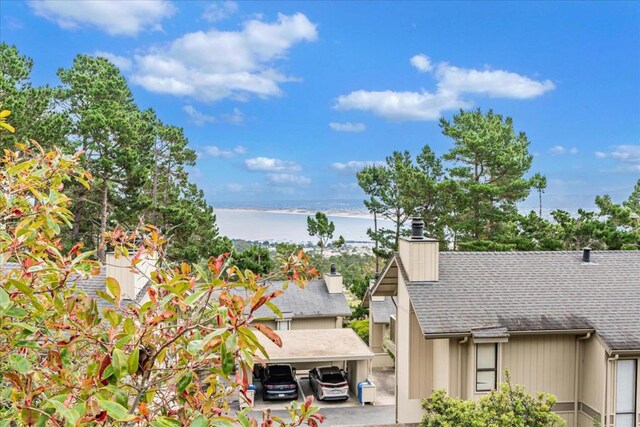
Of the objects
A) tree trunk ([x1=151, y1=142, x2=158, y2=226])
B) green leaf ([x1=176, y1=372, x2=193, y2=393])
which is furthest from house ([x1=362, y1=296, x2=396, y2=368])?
green leaf ([x1=176, y1=372, x2=193, y2=393])

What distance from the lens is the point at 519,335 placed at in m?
11.7

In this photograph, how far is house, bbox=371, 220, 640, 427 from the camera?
440 inches

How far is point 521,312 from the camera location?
39.5 ft

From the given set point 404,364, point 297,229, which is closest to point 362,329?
point 404,364

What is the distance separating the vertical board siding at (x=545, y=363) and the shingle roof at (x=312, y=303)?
12.6 meters

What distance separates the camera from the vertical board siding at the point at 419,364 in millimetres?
12539

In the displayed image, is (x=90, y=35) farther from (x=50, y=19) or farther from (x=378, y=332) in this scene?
(x=378, y=332)

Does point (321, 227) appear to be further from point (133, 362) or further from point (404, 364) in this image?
point (133, 362)

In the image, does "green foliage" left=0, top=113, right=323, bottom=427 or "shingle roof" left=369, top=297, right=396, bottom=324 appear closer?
"green foliage" left=0, top=113, right=323, bottom=427

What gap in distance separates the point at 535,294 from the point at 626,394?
296 cm

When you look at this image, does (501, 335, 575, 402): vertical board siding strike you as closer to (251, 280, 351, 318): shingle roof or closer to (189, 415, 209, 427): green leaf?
(189, 415, 209, 427): green leaf

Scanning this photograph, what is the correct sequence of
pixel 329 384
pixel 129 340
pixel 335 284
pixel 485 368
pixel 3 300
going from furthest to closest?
pixel 335 284 → pixel 329 384 → pixel 485 368 → pixel 3 300 → pixel 129 340

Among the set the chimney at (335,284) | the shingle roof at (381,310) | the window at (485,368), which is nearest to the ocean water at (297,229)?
the chimney at (335,284)

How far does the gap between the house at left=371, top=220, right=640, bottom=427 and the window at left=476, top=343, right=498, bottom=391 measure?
0.08 feet
